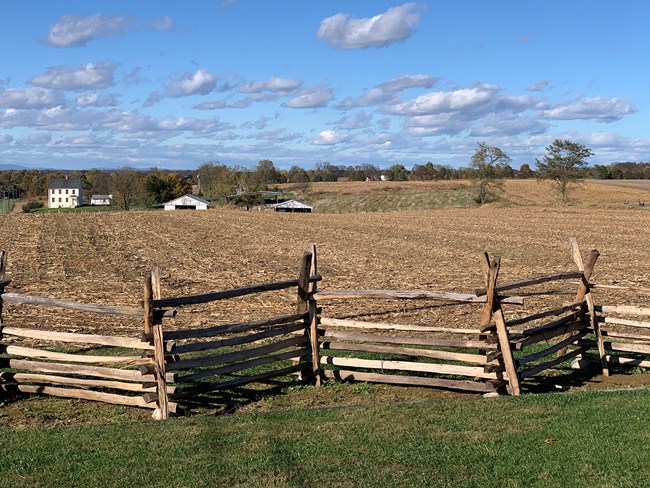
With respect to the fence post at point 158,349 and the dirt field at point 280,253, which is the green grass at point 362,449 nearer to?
the fence post at point 158,349

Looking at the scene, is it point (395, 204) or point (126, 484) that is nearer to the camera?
point (126, 484)

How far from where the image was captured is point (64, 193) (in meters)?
152

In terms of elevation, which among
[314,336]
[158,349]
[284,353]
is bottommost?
[284,353]

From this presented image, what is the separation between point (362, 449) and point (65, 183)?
156692 mm

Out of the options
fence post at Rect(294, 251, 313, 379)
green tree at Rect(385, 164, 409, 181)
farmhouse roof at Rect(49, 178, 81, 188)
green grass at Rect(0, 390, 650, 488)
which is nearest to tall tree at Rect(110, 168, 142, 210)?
farmhouse roof at Rect(49, 178, 81, 188)

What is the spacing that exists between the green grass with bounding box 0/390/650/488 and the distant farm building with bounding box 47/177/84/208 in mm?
144998

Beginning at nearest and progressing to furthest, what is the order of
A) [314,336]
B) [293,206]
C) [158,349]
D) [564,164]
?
[158,349] → [314,336] → [564,164] → [293,206]

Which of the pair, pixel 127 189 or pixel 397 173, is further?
pixel 397 173

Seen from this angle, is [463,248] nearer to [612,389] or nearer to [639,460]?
[612,389]

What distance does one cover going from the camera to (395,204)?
317ft

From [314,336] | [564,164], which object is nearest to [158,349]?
[314,336]

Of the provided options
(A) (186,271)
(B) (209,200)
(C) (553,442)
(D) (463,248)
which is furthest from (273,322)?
(B) (209,200)

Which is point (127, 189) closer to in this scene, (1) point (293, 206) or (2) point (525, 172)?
(1) point (293, 206)

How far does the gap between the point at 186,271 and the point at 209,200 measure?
3815 inches
